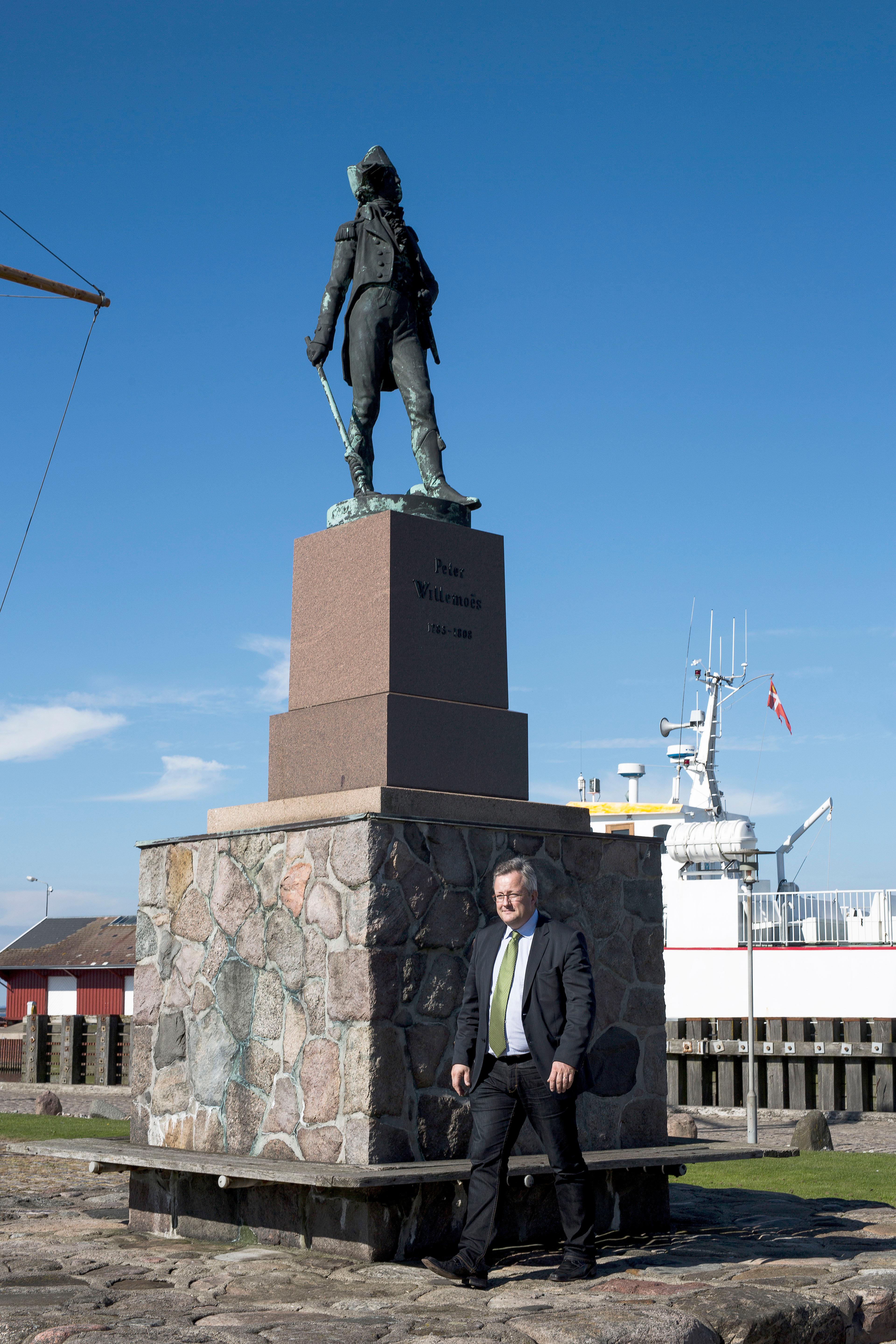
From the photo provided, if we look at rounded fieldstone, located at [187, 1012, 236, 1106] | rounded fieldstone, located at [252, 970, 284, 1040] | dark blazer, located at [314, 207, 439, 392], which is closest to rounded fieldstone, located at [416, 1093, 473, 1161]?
rounded fieldstone, located at [252, 970, 284, 1040]

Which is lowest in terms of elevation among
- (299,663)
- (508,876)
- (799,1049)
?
(799,1049)

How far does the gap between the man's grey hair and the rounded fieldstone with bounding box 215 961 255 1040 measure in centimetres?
184

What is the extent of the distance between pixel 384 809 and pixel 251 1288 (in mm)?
2282

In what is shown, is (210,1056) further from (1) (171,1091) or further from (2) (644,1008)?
(2) (644,1008)

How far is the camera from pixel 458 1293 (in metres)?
5.73

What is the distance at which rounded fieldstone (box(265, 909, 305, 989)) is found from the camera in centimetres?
702

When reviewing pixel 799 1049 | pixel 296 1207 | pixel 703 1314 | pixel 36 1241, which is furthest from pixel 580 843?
pixel 799 1049

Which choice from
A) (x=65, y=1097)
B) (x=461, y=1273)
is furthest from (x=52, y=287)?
(x=461, y=1273)

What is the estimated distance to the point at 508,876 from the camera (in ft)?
20.1

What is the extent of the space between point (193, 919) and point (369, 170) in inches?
183

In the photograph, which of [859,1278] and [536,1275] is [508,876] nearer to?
[536,1275]

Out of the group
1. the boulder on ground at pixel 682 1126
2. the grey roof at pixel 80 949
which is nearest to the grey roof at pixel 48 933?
the grey roof at pixel 80 949

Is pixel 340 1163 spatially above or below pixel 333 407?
below

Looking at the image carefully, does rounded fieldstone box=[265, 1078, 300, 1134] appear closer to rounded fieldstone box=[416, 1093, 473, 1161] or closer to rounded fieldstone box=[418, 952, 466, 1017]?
rounded fieldstone box=[416, 1093, 473, 1161]
